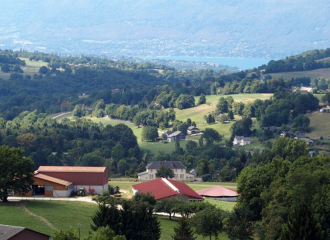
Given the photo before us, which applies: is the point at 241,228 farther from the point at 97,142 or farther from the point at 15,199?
the point at 97,142

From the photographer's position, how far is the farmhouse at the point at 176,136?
116 metres

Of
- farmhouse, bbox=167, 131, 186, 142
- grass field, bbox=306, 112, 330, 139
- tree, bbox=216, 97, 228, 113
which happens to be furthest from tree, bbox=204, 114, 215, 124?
grass field, bbox=306, 112, 330, 139

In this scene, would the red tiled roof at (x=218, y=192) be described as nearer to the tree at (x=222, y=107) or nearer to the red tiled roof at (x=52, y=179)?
the red tiled roof at (x=52, y=179)

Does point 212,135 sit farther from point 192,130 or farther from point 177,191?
point 177,191

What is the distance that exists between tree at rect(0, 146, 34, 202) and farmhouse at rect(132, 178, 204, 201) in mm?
8910

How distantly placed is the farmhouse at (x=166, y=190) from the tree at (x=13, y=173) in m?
8.91

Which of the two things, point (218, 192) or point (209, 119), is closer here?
point (218, 192)

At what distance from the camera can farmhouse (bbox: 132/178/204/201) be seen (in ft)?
174

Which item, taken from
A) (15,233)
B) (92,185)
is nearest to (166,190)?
(92,185)

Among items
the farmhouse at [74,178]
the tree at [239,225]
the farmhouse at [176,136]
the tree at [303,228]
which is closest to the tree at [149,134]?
the farmhouse at [176,136]

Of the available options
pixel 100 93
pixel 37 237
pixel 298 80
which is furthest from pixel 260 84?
pixel 37 237

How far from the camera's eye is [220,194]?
59.0 m

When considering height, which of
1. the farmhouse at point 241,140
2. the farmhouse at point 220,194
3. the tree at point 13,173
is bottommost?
the farmhouse at point 241,140

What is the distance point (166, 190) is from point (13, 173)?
12.8 m
